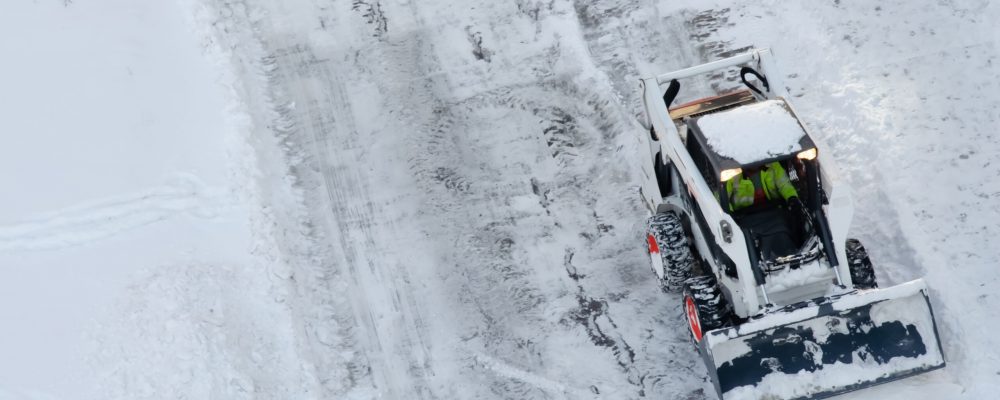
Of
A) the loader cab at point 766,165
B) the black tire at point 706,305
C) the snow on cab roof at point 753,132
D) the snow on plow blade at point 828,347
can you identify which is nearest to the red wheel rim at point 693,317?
the black tire at point 706,305

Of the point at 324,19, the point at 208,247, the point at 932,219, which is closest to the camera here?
the point at 932,219

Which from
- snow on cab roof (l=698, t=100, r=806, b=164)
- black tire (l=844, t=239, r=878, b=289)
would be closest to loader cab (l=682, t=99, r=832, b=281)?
snow on cab roof (l=698, t=100, r=806, b=164)

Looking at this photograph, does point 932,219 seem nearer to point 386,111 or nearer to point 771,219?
point 771,219

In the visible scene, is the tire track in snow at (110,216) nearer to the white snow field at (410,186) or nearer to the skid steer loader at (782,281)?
the white snow field at (410,186)

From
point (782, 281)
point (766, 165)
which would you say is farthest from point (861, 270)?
point (766, 165)

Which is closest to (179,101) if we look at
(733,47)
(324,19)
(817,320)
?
(324,19)

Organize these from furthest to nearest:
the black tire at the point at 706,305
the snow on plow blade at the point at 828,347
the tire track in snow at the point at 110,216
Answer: the tire track in snow at the point at 110,216 < the black tire at the point at 706,305 < the snow on plow blade at the point at 828,347
